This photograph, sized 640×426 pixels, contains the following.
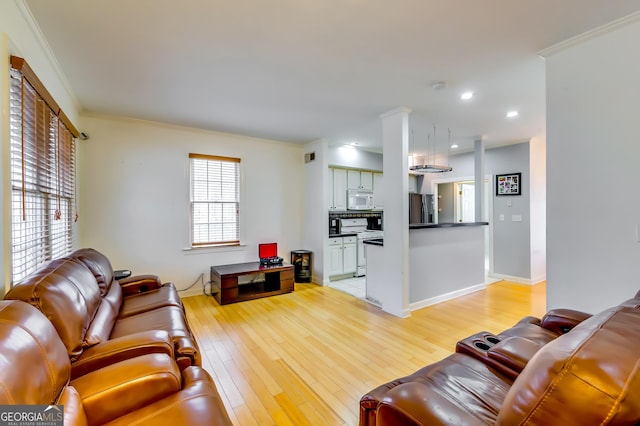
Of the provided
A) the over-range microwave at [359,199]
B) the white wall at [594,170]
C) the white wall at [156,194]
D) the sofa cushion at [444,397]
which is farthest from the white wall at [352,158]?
the sofa cushion at [444,397]

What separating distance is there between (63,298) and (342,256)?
4.18 metres

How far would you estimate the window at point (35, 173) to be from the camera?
1.71 metres

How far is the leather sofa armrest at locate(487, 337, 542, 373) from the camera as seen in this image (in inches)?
54.8

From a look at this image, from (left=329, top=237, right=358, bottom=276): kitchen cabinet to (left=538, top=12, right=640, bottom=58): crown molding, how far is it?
3.72 metres

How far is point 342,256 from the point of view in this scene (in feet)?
17.2

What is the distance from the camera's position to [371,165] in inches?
234

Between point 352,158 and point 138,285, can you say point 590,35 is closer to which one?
point 352,158

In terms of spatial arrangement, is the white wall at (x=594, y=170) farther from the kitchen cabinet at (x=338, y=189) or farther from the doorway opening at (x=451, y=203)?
the doorway opening at (x=451, y=203)

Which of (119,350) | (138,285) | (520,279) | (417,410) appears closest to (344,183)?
(520,279)

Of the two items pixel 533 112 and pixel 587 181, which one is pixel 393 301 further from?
pixel 533 112

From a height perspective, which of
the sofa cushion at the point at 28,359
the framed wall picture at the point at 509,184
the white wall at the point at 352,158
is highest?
the white wall at the point at 352,158

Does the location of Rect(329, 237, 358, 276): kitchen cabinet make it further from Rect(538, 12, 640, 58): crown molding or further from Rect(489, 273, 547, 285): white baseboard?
Rect(538, 12, 640, 58): crown molding

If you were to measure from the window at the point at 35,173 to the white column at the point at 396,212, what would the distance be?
3323 mm

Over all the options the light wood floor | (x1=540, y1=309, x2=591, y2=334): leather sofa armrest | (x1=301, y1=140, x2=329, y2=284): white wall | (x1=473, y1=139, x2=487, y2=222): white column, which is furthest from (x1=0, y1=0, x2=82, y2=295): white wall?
(x1=473, y1=139, x2=487, y2=222): white column
